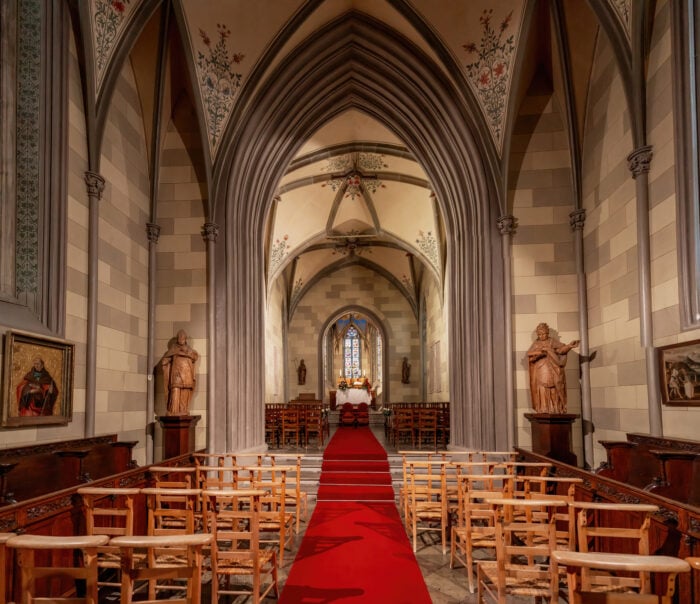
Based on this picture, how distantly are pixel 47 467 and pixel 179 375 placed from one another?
3704 millimetres

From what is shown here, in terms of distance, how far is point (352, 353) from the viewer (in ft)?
97.1

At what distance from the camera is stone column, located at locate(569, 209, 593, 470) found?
9109 mm

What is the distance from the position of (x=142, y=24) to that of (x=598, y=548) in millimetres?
8066

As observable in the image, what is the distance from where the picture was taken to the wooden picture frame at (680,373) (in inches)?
239

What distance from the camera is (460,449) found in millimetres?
11078

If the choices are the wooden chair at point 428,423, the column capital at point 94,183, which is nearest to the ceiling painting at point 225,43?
the column capital at point 94,183

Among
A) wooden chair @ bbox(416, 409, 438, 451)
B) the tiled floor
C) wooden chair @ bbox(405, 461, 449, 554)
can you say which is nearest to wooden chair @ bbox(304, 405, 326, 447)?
wooden chair @ bbox(416, 409, 438, 451)

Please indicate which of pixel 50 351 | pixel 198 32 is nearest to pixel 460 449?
pixel 50 351

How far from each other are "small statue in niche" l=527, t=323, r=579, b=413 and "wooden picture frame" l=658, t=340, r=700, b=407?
2273mm

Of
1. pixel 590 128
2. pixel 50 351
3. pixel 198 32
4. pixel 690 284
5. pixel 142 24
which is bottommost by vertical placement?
pixel 50 351

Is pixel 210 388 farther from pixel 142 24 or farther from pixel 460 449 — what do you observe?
pixel 142 24

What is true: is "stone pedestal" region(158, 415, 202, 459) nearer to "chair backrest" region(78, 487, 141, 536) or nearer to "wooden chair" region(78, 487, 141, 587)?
"wooden chair" region(78, 487, 141, 587)

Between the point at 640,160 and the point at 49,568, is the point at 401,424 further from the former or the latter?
the point at 49,568

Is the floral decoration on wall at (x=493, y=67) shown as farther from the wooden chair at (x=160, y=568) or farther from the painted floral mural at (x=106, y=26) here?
the wooden chair at (x=160, y=568)
